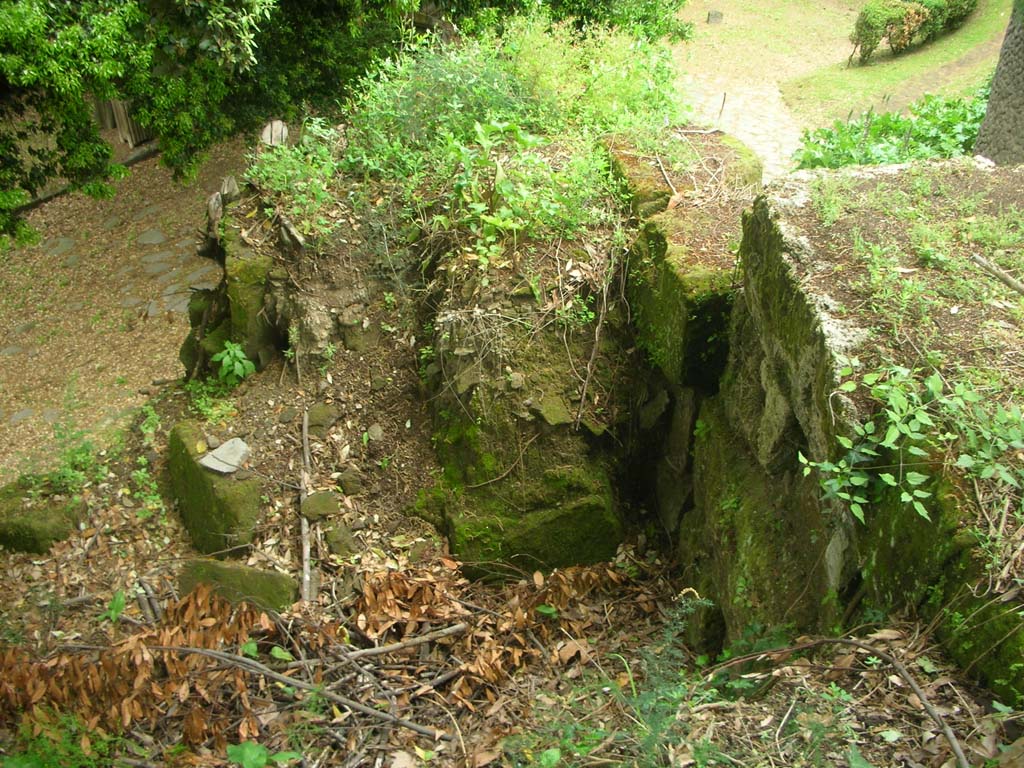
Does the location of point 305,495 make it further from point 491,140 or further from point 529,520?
point 491,140

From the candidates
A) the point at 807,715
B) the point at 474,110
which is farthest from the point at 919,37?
the point at 807,715

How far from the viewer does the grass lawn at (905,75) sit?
33.1 ft

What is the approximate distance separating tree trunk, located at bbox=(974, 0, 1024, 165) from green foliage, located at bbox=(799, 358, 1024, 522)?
452 cm

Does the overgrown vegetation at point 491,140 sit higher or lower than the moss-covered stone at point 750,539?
higher

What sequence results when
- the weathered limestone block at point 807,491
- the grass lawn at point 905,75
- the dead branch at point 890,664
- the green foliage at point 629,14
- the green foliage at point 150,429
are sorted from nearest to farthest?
Answer: the dead branch at point 890,664 < the weathered limestone block at point 807,491 < the green foliage at point 150,429 < the green foliage at point 629,14 < the grass lawn at point 905,75

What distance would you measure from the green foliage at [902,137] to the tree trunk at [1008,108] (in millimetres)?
224

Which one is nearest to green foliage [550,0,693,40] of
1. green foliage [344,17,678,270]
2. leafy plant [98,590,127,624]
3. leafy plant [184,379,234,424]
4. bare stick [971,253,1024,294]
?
green foliage [344,17,678,270]

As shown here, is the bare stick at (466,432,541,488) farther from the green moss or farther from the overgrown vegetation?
the green moss

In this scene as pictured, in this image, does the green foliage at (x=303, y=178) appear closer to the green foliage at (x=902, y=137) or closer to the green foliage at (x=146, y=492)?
the green foliage at (x=146, y=492)

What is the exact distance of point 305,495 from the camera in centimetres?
473

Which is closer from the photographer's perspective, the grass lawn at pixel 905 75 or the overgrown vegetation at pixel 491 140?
the overgrown vegetation at pixel 491 140

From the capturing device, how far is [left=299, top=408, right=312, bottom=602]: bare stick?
4385mm

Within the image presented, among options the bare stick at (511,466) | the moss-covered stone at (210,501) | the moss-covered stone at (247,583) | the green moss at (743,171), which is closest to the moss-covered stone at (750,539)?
the bare stick at (511,466)

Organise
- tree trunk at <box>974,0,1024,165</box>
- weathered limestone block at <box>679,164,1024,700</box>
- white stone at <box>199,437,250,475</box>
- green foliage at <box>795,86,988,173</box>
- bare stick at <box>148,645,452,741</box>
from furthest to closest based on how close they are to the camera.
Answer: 1. tree trunk at <box>974,0,1024,165</box>
2. green foliage at <box>795,86,988,173</box>
3. white stone at <box>199,437,250,475</box>
4. bare stick at <box>148,645,452,741</box>
5. weathered limestone block at <box>679,164,1024,700</box>
